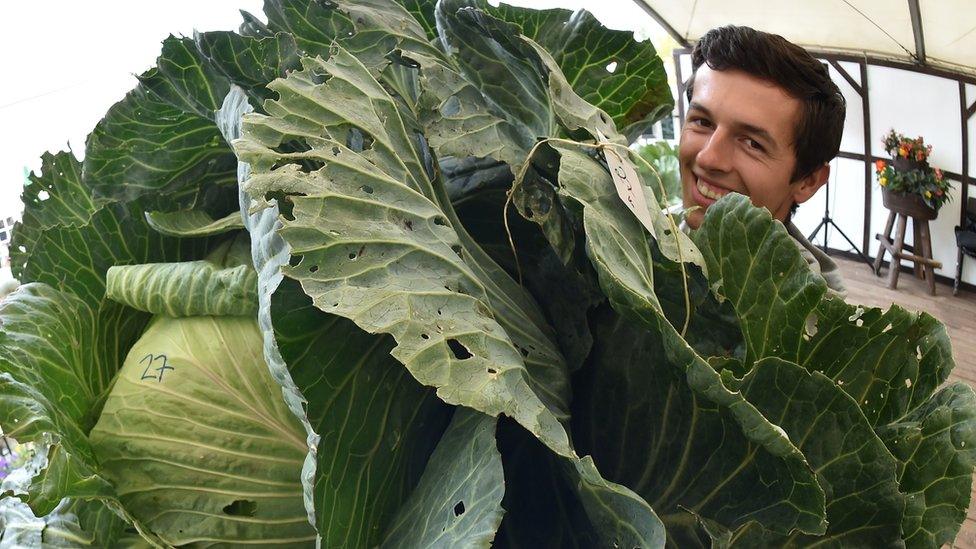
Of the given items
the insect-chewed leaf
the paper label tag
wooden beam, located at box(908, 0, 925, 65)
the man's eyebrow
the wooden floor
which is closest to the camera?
the insect-chewed leaf

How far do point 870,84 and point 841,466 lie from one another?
7417mm

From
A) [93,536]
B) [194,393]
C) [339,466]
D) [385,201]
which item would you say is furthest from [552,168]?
[93,536]

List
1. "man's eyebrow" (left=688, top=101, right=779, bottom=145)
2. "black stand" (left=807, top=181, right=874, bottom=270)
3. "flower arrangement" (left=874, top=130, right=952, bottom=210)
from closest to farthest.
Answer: "man's eyebrow" (left=688, top=101, right=779, bottom=145), "flower arrangement" (left=874, top=130, right=952, bottom=210), "black stand" (left=807, top=181, right=874, bottom=270)

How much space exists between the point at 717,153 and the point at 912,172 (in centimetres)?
658

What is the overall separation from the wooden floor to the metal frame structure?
331 mm

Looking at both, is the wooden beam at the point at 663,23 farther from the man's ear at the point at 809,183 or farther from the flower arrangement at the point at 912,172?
the man's ear at the point at 809,183

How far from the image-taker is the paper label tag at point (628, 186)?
2.27 ft

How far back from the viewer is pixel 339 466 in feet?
2.17

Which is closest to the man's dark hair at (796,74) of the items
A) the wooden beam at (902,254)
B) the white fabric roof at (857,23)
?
the white fabric roof at (857,23)

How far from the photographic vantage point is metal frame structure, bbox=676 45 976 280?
20.2ft

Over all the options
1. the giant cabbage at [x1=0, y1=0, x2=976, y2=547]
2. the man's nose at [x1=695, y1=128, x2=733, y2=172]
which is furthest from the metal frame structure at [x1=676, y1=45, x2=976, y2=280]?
the giant cabbage at [x1=0, y1=0, x2=976, y2=547]

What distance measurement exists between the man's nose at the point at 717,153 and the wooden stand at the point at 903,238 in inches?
260

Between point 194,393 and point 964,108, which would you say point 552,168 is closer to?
point 194,393

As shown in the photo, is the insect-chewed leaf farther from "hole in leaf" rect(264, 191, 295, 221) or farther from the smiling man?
the smiling man
